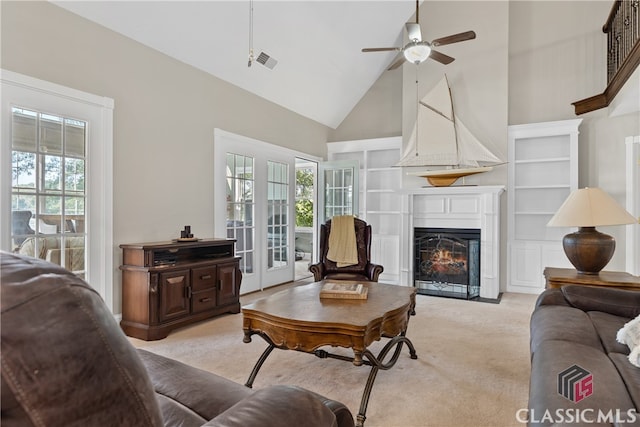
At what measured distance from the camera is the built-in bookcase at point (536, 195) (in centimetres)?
530

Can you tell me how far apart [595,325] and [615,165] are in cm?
411

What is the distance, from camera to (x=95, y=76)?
10.8 feet

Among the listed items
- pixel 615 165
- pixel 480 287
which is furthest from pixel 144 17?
pixel 615 165

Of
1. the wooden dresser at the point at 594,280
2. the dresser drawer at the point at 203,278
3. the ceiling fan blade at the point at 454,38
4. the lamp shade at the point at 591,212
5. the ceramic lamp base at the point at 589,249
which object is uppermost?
the ceiling fan blade at the point at 454,38

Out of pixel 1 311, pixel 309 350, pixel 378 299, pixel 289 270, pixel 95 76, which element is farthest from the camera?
pixel 289 270

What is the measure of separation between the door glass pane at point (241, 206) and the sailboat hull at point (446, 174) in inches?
97.2

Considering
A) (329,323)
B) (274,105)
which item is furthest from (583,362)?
(274,105)

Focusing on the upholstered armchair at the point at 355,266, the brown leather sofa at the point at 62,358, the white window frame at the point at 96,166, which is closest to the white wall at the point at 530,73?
the upholstered armchair at the point at 355,266

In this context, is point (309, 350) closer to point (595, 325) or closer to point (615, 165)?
point (595, 325)

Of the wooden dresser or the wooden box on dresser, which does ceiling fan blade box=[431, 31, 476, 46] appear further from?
the wooden box on dresser

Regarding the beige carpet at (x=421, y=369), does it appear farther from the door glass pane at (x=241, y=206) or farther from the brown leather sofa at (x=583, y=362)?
the door glass pane at (x=241, y=206)

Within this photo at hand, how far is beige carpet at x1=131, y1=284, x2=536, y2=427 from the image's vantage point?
210cm

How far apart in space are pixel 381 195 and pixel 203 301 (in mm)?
3768

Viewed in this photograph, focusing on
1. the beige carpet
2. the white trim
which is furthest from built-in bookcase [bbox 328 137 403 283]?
the white trim
